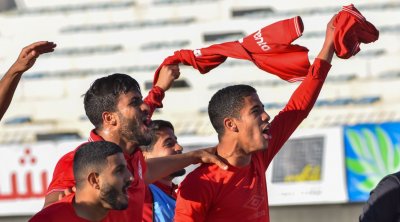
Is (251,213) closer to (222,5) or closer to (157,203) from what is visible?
(157,203)

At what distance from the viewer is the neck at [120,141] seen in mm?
5535

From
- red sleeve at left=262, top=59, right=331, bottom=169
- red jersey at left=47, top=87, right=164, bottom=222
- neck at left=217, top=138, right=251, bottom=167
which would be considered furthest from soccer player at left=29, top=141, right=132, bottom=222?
red sleeve at left=262, top=59, right=331, bottom=169

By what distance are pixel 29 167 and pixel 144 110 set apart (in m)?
8.27

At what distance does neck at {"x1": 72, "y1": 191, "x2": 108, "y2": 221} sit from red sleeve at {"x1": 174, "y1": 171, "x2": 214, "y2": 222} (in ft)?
2.68

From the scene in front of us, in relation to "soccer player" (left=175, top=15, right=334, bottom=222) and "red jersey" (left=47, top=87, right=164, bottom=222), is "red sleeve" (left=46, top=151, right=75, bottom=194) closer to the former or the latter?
"red jersey" (left=47, top=87, right=164, bottom=222)

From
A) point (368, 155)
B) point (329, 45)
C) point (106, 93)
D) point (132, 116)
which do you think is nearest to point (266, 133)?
point (329, 45)

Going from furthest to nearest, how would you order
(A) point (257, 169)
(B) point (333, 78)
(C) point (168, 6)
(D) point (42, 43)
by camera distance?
(C) point (168, 6) → (B) point (333, 78) → (A) point (257, 169) → (D) point (42, 43)

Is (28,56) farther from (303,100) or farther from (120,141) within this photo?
(303,100)

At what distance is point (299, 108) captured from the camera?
20.0 ft

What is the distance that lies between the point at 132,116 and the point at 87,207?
837 mm

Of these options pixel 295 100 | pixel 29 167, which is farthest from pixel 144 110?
pixel 29 167

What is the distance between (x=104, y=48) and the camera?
17438mm

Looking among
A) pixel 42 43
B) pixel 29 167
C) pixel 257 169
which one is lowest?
pixel 29 167

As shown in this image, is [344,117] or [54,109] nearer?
[344,117]
